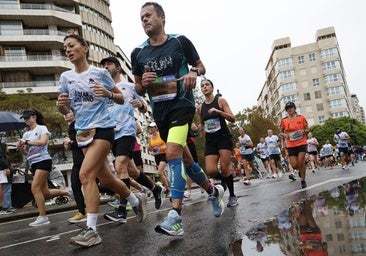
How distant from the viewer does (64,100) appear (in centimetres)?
422

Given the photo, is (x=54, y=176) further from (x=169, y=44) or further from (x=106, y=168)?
(x=169, y=44)

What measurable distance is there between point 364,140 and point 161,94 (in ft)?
283

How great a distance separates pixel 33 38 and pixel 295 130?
41035 mm

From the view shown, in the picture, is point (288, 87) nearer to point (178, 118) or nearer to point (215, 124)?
point (215, 124)

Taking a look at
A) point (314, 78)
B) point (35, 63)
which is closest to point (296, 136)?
point (35, 63)

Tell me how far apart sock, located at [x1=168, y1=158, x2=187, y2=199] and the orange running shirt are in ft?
18.9

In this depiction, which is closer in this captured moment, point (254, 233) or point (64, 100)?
point (254, 233)

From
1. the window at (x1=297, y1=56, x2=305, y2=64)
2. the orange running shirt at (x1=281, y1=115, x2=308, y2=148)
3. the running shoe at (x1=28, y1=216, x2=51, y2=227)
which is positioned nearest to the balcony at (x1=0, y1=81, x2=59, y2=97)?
the orange running shirt at (x1=281, y1=115, x2=308, y2=148)

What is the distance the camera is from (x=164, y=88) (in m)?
3.97

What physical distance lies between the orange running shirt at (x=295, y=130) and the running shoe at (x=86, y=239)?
6.15 meters

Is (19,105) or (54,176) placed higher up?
(19,105)

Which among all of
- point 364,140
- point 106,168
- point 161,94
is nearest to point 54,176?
point 106,168

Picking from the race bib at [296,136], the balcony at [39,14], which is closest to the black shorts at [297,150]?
the race bib at [296,136]

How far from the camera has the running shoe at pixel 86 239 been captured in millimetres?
3570
